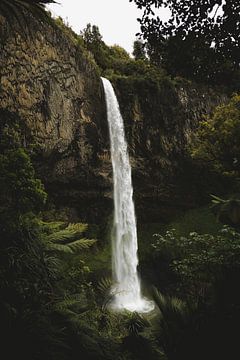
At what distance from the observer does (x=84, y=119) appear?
15055mm

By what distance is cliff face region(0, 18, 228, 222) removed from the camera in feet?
41.3

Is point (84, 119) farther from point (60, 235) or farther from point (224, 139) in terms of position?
point (60, 235)

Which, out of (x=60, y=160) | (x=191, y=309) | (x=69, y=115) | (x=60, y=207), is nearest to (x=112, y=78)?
(x=69, y=115)

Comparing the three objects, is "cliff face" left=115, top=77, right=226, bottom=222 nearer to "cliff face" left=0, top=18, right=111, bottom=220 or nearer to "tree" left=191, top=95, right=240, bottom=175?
"cliff face" left=0, top=18, right=111, bottom=220

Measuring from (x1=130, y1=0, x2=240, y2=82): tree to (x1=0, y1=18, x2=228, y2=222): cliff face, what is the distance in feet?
24.8

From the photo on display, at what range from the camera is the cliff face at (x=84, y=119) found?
1259cm

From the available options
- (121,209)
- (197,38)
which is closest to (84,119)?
(121,209)

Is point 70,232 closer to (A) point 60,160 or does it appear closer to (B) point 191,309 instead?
(B) point 191,309

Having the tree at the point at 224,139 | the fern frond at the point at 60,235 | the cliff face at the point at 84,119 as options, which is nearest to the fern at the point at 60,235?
the fern frond at the point at 60,235

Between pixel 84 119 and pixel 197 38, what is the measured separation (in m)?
11.1

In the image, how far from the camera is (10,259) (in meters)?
3.96

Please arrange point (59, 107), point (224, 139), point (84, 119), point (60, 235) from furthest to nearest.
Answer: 1. point (84, 119)
2. point (59, 107)
3. point (224, 139)
4. point (60, 235)

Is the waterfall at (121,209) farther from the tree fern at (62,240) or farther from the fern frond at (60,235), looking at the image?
the fern frond at (60,235)

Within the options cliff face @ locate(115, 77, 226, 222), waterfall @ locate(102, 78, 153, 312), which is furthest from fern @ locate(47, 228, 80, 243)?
cliff face @ locate(115, 77, 226, 222)
